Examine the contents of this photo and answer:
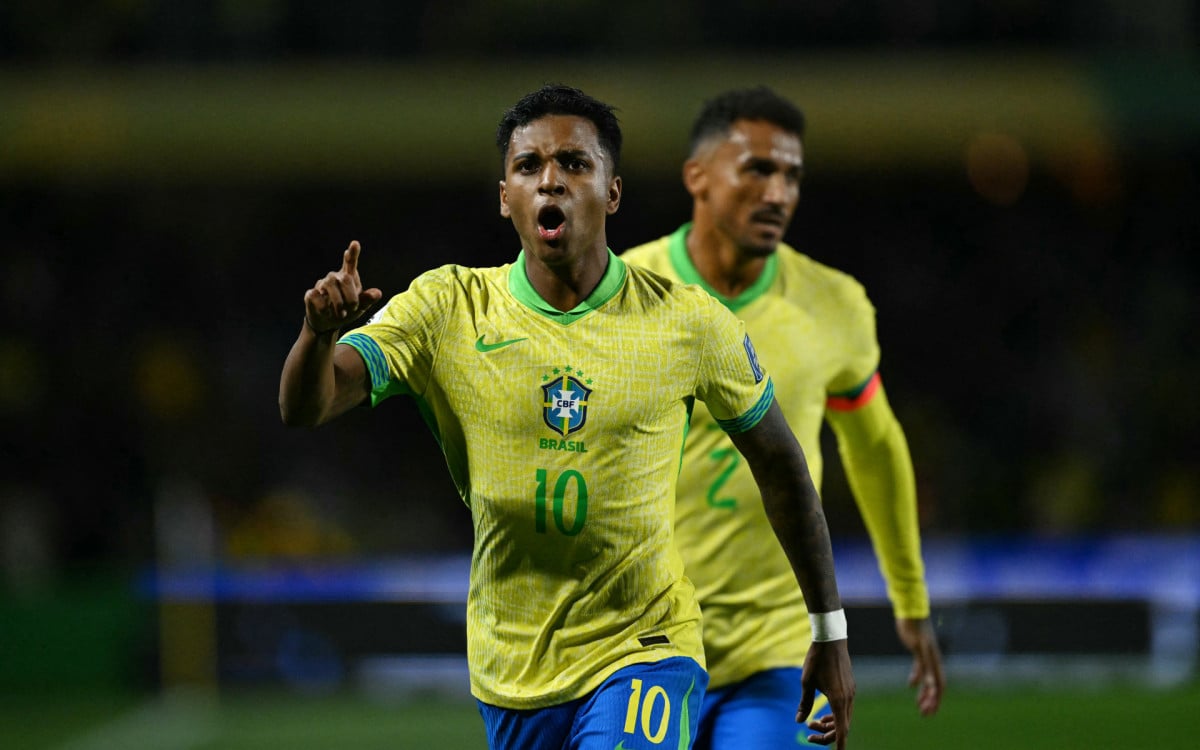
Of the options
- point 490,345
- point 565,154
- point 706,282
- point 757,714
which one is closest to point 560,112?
point 565,154

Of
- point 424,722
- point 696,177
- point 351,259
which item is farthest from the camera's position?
point 424,722

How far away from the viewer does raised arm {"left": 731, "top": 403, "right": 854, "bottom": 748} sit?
150 inches

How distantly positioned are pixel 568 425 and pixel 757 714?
1.34 m

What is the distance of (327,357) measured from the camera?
321 centimetres

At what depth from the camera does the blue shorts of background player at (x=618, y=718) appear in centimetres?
357

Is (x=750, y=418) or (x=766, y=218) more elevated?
(x=766, y=218)

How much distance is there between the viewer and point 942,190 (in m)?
17.6

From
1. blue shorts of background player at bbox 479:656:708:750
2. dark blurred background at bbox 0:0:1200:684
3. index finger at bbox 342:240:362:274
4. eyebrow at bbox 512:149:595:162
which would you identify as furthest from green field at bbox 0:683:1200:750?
index finger at bbox 342:240:362:274

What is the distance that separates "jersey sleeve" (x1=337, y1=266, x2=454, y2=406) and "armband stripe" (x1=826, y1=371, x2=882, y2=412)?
169 cm

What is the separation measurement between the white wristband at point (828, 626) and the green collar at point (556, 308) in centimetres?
88

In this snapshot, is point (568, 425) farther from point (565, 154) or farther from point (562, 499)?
point (565, 154)

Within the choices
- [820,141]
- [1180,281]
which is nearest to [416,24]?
[820,141]

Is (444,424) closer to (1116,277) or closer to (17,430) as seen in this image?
(17,430)

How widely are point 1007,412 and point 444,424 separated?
11987mm
